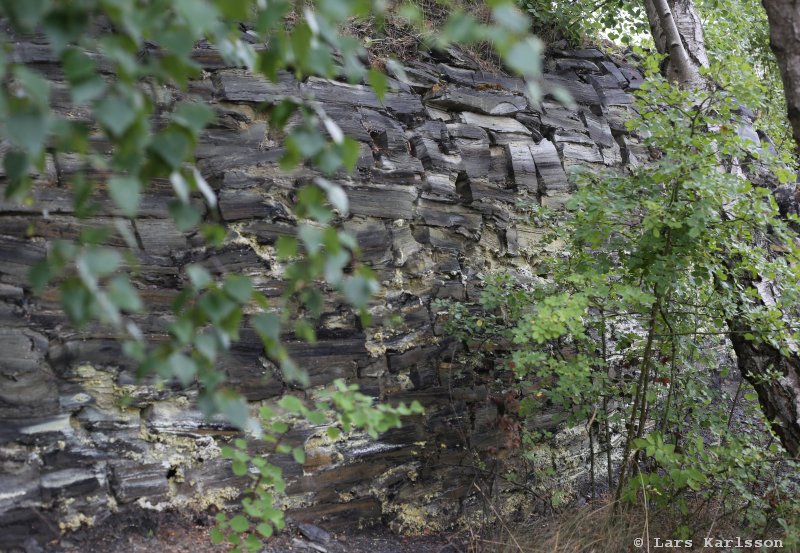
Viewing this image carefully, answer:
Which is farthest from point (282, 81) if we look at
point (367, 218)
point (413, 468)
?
point (413, 468)

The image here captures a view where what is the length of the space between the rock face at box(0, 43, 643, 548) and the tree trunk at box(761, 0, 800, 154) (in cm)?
98

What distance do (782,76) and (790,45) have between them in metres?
0.15

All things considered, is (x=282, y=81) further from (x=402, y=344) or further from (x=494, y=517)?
(x=494, y=517)

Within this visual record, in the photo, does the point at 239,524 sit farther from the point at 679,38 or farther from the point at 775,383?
the point at 679,38

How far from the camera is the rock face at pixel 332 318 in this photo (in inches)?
A: 135

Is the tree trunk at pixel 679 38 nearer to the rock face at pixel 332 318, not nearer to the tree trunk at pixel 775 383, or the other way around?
the rock face at pixel 332 318

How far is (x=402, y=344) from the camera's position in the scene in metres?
4.48

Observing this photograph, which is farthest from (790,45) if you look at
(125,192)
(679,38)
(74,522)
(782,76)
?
(74,522)

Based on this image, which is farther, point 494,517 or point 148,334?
Answer: point 494,517

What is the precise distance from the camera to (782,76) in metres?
3.62

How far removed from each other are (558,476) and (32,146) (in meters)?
4.49

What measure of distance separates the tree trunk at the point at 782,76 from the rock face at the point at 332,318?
2.99 feet

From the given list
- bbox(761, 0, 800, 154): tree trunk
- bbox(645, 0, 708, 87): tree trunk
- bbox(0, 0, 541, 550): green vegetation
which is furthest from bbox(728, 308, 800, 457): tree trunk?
bbox(0, 0, 541, 550): green vegetation

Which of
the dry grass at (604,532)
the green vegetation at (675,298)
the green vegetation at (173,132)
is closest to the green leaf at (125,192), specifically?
the green vegetation at (173,132)
